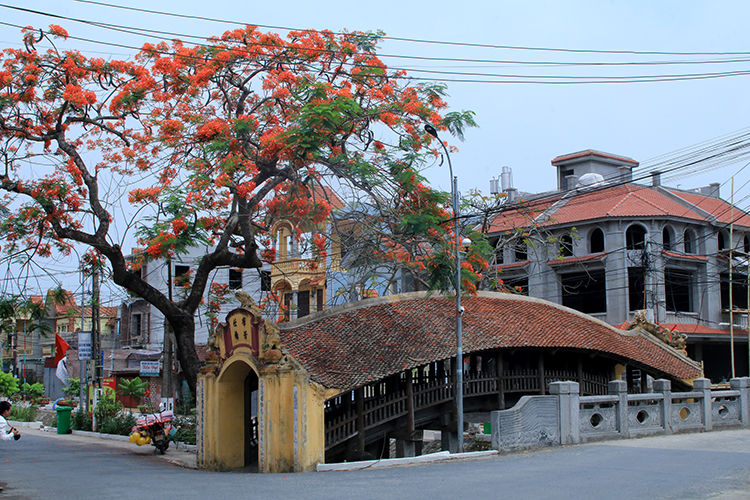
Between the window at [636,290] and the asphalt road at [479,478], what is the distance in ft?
62.5

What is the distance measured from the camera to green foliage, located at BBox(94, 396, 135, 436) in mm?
29641

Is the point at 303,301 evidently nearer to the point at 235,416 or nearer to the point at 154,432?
the point at 154,432

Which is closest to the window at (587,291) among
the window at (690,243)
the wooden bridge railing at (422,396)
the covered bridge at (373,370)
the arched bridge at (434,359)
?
the window at (690,243)

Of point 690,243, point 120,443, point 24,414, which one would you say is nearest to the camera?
point 120,443

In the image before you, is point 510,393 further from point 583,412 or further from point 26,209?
point 26,209

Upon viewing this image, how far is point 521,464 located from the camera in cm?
1603

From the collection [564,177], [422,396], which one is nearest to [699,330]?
[564,177]

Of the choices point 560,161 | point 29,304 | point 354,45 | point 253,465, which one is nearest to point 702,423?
point 253,465

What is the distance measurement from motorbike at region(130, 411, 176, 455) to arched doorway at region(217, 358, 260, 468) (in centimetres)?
426

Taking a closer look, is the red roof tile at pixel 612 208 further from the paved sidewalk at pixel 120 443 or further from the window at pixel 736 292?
the paved sidewalk at pixel 120 443

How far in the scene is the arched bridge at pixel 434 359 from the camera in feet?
61.9

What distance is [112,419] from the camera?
3041 cm

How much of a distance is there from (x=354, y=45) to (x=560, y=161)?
26.7 metres

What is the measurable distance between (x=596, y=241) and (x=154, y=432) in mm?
25829
